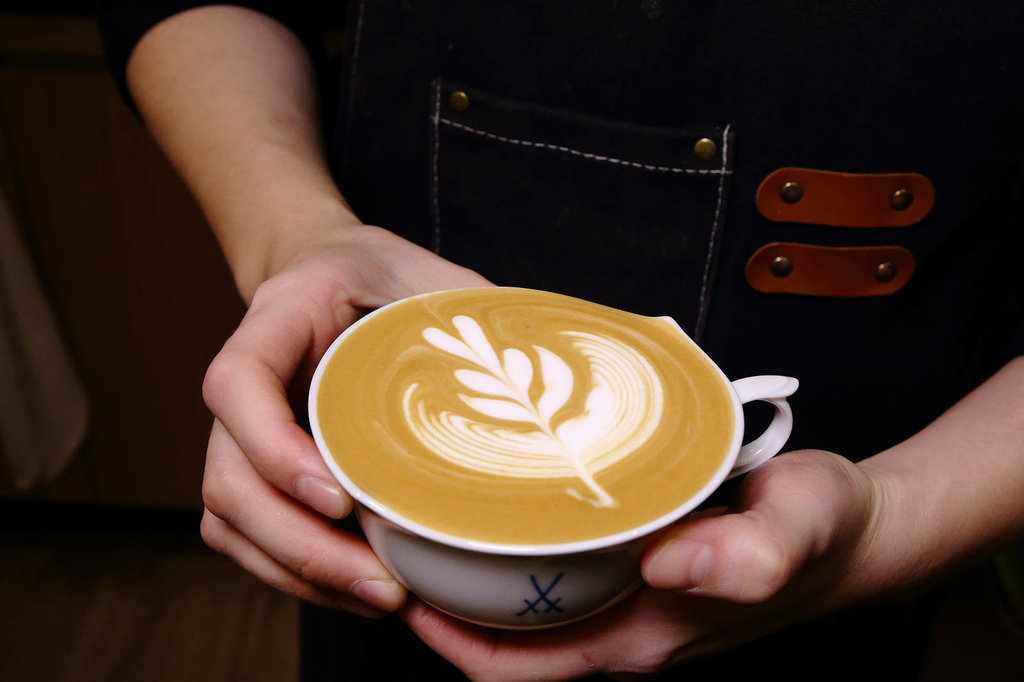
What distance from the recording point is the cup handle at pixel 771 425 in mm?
563

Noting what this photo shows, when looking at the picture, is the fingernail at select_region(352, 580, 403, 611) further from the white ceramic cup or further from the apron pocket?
the apron pocket

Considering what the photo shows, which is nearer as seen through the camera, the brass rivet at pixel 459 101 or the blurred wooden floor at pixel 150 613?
the brass rivet at pixel 459 101

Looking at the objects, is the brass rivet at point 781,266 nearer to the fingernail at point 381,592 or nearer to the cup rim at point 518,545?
the cup rim at point 518,545

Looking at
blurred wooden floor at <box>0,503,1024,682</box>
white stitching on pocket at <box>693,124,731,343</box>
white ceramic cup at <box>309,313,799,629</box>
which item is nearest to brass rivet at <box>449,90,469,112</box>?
white stitching on pocket at <box>693,124,731,343</box>

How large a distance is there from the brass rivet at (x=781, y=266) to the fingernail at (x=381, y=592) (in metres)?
0.47

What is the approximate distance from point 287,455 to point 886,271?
0.60 meters

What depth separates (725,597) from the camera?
50cm

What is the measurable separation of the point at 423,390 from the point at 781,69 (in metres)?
0.44

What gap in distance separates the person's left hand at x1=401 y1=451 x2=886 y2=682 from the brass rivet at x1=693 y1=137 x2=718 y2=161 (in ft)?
0.98

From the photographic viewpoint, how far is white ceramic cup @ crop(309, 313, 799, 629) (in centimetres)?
45

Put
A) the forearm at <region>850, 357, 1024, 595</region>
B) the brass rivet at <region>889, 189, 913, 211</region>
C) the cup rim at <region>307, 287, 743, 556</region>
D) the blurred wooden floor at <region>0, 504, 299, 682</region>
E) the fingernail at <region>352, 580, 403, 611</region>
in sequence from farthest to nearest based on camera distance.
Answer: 1. the blurred wooden floor at <region>0, 504, 299, 682</region>
2. the brass rivet at <region>889, 189, 913, 211</region>
3. the forearm at <region>850, 357, 1024, 595</region>
4. the fingernail at <region>352, 580, 403, 611</region>
5. the cup rim at <region>307, 287, 743, 556</region>

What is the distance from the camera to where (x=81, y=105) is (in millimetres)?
1476

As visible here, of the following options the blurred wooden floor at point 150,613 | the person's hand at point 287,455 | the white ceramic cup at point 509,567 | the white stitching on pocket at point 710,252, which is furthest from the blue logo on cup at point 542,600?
the blurred wooden floor at point 150,613

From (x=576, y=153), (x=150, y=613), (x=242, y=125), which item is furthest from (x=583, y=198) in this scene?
(x=150, y=613)
